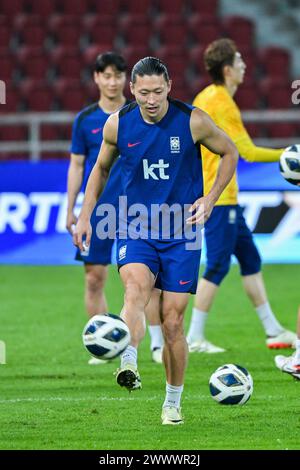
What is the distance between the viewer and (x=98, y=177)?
728cm

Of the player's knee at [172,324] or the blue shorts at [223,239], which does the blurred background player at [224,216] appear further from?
the player's knee at [172,324]

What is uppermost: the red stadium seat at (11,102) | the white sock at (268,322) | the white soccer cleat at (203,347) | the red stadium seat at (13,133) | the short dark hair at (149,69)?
the short dark hair at (149,69)

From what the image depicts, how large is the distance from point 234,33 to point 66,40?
3.15 m

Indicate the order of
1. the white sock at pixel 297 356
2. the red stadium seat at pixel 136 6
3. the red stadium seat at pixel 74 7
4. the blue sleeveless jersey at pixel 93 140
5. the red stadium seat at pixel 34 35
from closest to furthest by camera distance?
the white sock at pixel 297 356 < the blue sleeveless jersey at pixel 93 140 < the red stadium seat at pixel 34 35 < the red stadium seat at pixel 74 7 < the red stadium seat at pixel 136 6

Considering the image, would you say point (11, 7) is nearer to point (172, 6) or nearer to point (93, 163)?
point (172, 6)

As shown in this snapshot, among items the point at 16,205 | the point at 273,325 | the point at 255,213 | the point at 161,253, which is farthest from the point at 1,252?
the point at 161,253

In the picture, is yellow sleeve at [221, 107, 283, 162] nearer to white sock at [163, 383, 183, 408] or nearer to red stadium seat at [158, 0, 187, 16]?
white sock at [163, 383, 183, 408]

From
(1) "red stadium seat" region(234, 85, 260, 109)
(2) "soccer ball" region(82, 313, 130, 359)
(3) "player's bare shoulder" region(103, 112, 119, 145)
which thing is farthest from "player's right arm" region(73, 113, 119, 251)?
(1) "red stadium seat" region(234, 85, 260, 109)

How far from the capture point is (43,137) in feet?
65.1

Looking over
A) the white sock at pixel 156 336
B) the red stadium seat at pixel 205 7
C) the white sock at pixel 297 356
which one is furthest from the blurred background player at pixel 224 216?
the red stadium seat at pixel 205 7

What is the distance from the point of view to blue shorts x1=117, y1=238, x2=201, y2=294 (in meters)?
6.99

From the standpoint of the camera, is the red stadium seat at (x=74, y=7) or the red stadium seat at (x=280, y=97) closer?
the red stadium seat at (x=280, y=97)

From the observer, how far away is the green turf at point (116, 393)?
21.7ft
